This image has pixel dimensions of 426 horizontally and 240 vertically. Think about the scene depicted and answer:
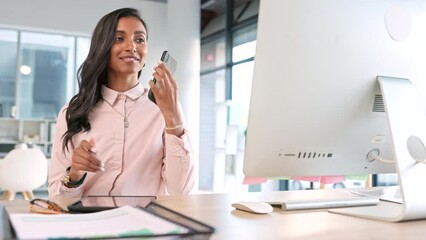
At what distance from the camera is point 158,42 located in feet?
21.3

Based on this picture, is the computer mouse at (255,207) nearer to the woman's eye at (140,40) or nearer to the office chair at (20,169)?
the woman's eye at (140,40)

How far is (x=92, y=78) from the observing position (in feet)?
4.56

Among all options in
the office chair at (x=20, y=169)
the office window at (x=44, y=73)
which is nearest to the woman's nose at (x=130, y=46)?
the office chair at (x=20, y=169)

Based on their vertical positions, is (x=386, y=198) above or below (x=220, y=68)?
below

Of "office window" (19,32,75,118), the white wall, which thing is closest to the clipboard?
the white wall

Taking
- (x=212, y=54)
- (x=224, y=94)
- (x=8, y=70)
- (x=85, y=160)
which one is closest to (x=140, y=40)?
(x=85, y=160)

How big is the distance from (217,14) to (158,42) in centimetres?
101

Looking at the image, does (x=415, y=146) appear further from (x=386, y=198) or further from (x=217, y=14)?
(x=217, y=14)

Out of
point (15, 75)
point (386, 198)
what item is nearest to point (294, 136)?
point (386, 198)

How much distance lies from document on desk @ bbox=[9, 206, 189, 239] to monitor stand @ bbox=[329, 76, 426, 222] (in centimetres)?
47

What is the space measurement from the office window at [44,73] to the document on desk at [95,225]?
6.18 m

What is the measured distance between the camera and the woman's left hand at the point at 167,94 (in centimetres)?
114

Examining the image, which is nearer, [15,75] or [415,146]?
[415,146]

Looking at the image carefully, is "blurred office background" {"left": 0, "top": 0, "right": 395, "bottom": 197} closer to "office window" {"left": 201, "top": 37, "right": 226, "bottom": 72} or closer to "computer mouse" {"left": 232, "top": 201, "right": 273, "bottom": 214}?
"office window" {"left": 201, "top": 37, "right": 226, "bottom": 72}
